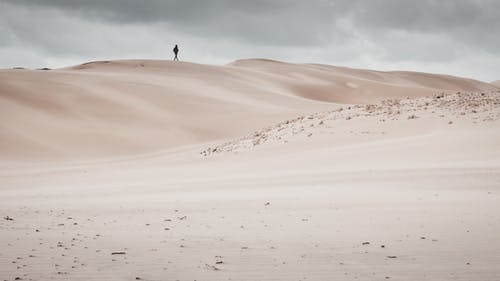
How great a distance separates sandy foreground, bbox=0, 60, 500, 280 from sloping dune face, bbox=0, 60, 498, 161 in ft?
0.60

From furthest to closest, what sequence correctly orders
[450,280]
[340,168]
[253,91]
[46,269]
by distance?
[253,91] < [340,168] < [46,269] < [450,280]

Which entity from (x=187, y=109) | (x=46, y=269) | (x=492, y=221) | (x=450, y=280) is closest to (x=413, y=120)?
(x=492, y=221)

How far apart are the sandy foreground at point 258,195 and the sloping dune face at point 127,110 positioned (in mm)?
181

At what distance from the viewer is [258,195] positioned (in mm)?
9617

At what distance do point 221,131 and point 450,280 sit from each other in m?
25.0

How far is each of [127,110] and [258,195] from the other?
2437 centimetres

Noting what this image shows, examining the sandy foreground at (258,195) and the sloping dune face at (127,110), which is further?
the sloping dune face at (127,110)

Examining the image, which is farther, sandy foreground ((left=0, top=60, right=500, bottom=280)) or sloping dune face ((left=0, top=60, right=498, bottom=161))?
sloping dune face ((left=0, top=60, right=498, bottom=161))

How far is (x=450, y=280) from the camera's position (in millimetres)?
4703

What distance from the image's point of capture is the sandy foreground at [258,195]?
530 cm

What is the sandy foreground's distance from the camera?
530 cm

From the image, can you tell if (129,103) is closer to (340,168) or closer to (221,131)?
(221,131)

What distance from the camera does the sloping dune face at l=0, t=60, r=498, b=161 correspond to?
25.1 meters

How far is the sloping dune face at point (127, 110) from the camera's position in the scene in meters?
25.1
